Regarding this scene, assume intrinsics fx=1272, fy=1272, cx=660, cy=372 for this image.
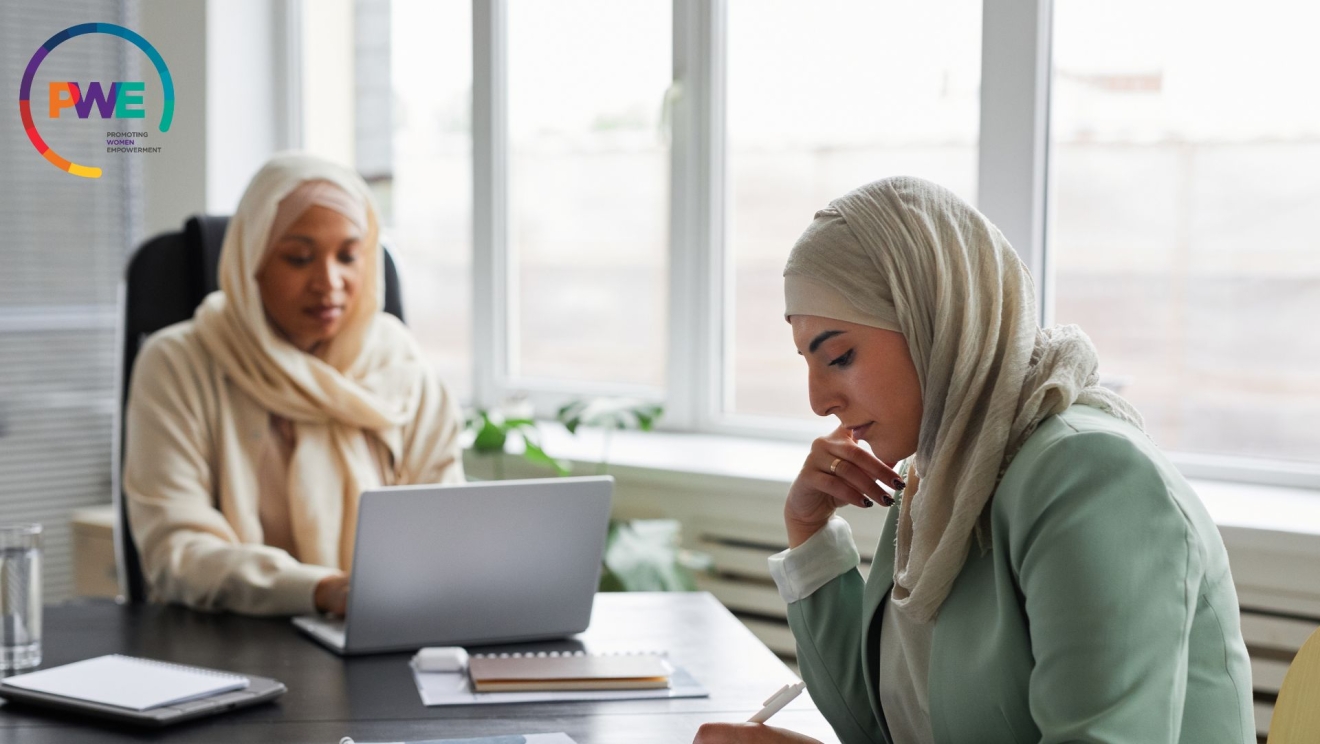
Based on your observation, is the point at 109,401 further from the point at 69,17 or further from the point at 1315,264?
the point at 1315,264

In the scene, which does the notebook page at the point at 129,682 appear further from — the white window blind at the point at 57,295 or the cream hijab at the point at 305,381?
the white window blind at the point at 57,295

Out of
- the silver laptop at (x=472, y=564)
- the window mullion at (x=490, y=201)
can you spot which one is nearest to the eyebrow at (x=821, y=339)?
the silver laptop at (x=472, y=564)

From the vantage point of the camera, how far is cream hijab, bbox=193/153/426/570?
2117 mm

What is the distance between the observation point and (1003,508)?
1092 mm

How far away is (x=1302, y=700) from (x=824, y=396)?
0.50m

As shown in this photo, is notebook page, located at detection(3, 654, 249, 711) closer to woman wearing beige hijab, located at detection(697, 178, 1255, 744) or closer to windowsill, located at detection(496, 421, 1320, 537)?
woman wearing beige hijab, located at detection(697, 178, 1255, 744)

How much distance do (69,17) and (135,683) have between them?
2.68 metres

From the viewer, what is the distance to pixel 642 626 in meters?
1.75

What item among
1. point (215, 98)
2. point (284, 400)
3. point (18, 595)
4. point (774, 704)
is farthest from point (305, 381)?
point (215, 98)

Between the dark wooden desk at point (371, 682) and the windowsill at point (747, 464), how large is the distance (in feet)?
2.57

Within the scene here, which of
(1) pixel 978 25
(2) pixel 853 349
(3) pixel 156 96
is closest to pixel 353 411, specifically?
(3) pixel 156 96

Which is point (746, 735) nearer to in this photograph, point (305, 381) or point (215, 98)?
point (305, 381)

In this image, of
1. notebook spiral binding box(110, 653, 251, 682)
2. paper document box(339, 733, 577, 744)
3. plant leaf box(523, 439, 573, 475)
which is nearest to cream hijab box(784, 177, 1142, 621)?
paper document box(339, 733, 577, 744)

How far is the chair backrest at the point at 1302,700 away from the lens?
113cm
